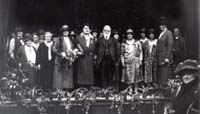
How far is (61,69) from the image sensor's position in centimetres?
702

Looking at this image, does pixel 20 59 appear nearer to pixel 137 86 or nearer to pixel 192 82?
pixel 137 86

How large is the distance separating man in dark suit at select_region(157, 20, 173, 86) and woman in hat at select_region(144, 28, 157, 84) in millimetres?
74

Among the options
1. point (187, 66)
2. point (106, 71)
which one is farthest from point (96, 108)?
point (187, 66)

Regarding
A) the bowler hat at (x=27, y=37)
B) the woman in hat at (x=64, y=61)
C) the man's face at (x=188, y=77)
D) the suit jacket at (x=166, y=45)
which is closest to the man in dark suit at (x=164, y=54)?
the suit jacket at (x=166, y=45)

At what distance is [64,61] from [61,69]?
14 centimetres

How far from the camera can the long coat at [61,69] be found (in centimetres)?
698

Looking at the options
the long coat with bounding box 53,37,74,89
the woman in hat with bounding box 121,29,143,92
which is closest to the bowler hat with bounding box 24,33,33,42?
the long coat with bounding box 53,37,74,89

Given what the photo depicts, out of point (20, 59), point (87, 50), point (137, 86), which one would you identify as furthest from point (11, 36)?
point (137, 86)

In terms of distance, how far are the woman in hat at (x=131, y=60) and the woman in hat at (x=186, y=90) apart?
625 millimetres

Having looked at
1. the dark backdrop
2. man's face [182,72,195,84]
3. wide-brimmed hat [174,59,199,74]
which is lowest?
man's face [182,72,195,84]

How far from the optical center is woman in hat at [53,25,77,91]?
6980mm

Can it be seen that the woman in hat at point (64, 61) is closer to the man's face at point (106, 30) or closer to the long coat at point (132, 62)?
the man's face at point (106, 30)

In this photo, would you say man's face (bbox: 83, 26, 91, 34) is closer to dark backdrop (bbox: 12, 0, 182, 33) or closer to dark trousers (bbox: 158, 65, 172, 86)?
dark backdrop (bbox: 12, 0, 182, 33)

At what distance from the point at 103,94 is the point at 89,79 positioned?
0.33 meters
